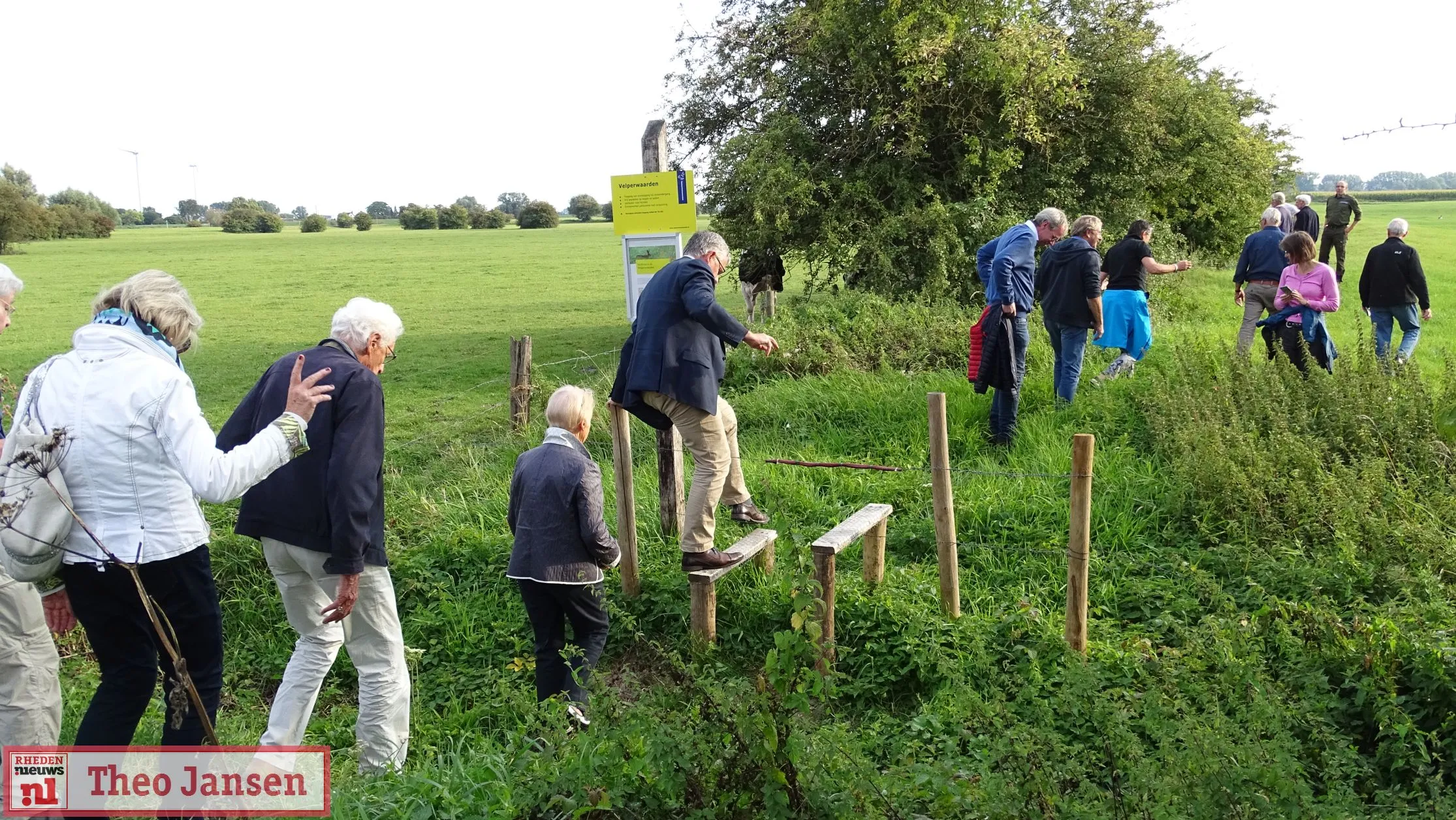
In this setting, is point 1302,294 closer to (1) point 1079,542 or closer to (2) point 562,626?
(1) point 1079,542

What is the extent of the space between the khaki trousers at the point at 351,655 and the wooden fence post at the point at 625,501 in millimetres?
1689

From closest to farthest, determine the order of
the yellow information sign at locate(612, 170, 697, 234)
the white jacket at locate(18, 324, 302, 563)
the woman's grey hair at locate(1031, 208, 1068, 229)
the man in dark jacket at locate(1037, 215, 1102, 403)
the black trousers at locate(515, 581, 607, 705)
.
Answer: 1. the white jacket at locate(18, 324, 302, 563)
2. the black trousers at locate(515, 581, 607, 705)
3. the yellow information sign at locate(612, 170, 697, 234)
4. the woman's grey hair at locate(1031, 208, 1068, 229)
5. the man in dark jacket at locate(1037, 215, 1102, 403)

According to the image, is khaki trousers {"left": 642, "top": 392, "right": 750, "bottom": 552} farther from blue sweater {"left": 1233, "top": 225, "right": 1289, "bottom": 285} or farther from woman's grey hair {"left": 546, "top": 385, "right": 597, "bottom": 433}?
blue sweater {"left": 1233, "top": 225, "right": 1289, "bottom": 285}

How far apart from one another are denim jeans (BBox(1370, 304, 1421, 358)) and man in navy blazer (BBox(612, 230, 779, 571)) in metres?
7.84

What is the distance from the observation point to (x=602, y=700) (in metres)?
3.45

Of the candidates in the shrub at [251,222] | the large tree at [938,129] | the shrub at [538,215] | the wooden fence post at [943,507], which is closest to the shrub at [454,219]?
the shrub at [538,215]

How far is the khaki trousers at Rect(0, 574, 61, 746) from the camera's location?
13.5 ft

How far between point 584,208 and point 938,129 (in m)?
92.1

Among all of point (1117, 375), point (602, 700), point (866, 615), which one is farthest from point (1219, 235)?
point (602, 700)

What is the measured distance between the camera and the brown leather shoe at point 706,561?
18.5 feet

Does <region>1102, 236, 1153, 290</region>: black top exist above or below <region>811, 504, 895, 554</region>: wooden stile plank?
above

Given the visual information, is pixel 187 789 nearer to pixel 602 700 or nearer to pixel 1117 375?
pixel 602 700

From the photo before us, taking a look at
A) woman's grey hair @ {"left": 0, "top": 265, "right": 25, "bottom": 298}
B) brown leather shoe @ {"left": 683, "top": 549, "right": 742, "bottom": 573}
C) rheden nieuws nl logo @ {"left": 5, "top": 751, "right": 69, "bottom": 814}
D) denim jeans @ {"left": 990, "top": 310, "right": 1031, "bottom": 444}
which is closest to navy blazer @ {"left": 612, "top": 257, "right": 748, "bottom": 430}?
brown leather shoe @ {"left": 683, "top": 549, "right": 742, "bottom": 573}

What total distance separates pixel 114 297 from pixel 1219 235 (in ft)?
65.0
